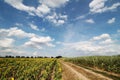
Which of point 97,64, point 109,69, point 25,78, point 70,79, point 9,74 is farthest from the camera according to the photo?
point 97,64

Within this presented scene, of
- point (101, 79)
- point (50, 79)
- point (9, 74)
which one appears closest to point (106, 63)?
point (101, 79)

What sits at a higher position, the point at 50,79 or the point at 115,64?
the point at 115,64

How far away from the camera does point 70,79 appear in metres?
15.8

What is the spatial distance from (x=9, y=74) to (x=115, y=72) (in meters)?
16.2

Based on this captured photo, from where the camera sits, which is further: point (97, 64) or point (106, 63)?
point (97, 64)

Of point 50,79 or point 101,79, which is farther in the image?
point 50,79

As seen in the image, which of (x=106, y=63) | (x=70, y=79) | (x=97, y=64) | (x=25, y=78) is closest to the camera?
(x=25, y=78)

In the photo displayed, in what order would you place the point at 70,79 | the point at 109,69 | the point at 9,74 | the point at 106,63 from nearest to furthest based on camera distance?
1. the point at 70,79
2. the point at 9,74
3. the point at 109,69
4. the point at 106,63

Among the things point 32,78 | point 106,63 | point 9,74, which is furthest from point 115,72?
point 9,74

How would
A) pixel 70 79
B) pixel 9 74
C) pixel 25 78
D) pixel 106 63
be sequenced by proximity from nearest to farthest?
1. pixel 25 78
2. pixel 70 79
3. pixel 9 74
4. pixel 106 63

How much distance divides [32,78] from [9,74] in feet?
23.5

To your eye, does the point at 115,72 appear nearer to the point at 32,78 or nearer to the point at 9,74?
the point at 32,78

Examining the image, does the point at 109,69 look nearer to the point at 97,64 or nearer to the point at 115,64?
the point at 115,64

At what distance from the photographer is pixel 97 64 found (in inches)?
1099
